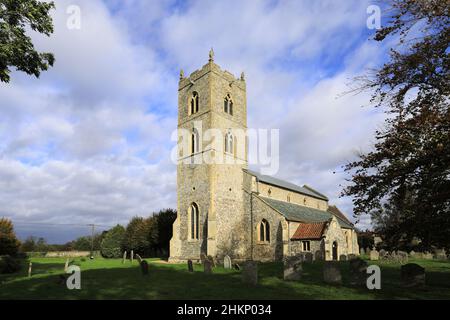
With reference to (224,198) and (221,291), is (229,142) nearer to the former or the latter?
(224,198)

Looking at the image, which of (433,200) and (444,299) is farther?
(444,299)

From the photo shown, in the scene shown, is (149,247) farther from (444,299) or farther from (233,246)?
(444,299)

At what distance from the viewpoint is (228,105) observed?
108 feet

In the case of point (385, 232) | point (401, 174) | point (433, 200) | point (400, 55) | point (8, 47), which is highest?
point (8, 47)

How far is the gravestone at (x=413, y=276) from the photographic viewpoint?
12469 mm

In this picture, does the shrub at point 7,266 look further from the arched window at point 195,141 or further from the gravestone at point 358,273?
the gravestone at point 358,273

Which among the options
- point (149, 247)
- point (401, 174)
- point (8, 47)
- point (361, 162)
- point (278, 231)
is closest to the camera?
point (401, 174)

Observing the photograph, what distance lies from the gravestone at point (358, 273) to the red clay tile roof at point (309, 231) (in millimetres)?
13447

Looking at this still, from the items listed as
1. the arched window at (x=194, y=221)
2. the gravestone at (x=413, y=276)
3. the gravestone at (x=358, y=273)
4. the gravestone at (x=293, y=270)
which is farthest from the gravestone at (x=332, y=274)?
the arched window at (x=194, y=221)

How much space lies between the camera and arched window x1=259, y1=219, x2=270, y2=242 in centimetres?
2897

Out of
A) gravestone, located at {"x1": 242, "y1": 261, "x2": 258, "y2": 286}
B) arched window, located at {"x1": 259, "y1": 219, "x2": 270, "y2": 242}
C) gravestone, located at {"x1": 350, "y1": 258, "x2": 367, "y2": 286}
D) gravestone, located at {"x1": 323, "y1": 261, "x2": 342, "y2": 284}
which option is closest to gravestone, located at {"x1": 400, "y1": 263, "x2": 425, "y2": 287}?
gravestone, located at {"x1": 350, "y1": 258, "x2": 367, "y2": 286}
